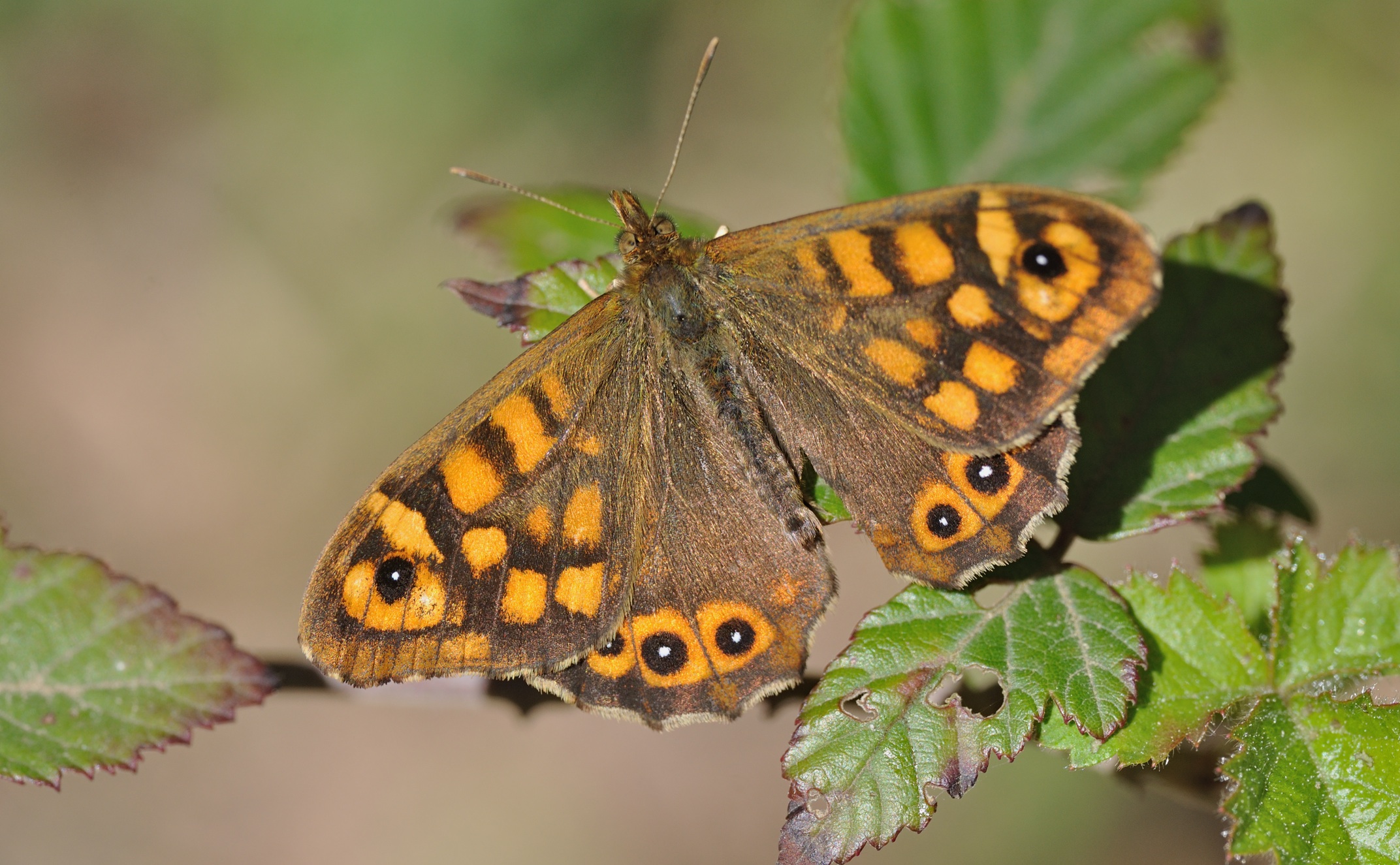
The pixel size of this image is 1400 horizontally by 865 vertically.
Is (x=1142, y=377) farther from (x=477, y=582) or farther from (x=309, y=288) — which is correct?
(x=309, y=288)

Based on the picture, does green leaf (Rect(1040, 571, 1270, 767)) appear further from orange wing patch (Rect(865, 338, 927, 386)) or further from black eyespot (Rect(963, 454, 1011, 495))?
orange wing patch (Rect(865, 338, 927, 386))

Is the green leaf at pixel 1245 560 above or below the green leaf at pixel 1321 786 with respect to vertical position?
above

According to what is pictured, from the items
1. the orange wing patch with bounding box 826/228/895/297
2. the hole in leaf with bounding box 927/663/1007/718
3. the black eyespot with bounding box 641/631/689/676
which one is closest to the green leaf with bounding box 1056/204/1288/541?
the hole in leaf with bounding box 927/663/1007/718

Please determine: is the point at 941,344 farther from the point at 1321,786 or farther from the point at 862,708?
the point at 1321,786

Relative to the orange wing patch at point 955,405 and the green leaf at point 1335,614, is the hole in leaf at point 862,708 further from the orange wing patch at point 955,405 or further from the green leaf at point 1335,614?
the green leaf at point 1335,614

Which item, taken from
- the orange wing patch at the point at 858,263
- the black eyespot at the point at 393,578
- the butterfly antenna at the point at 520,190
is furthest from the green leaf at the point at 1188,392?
the black eyespot at the point at 393,578

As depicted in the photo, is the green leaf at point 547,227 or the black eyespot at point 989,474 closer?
the black eyespot at point 989,474
